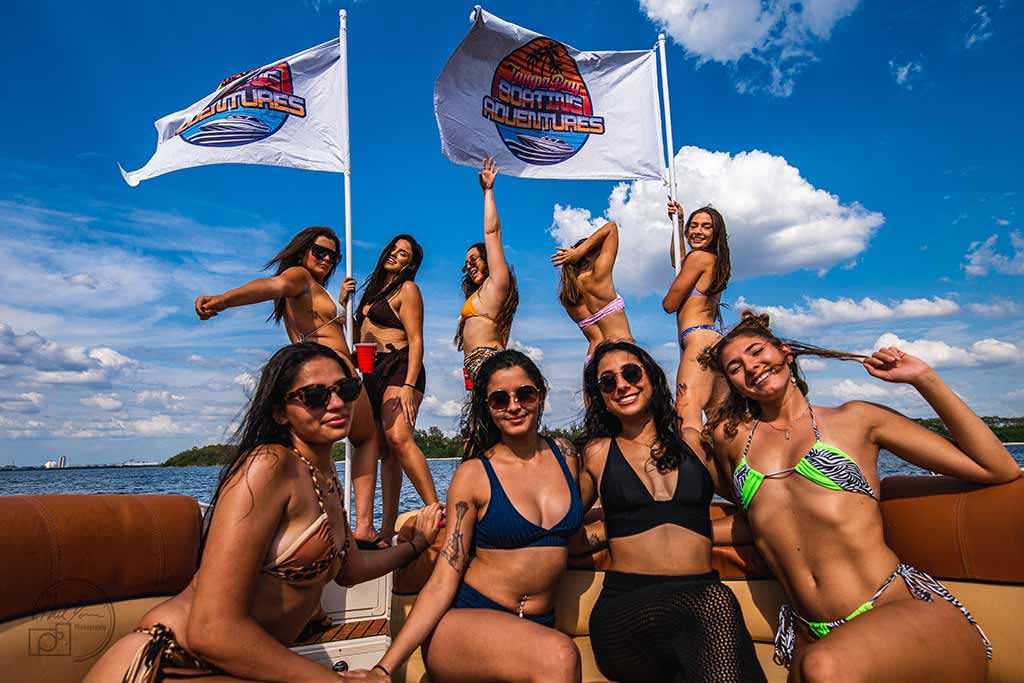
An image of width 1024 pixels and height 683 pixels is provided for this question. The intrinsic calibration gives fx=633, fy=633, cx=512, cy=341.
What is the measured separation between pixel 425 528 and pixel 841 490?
A: 6.16 ft

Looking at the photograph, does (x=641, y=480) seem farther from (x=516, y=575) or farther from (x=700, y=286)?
(x=700, y=286)

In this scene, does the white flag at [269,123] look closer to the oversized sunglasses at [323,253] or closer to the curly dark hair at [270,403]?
the oversized sunglasses at [323,253]

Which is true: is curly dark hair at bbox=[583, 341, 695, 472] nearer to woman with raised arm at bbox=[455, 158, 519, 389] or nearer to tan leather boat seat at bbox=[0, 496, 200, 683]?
woman with raised arm at bbox=[455, 158, 519, 389]

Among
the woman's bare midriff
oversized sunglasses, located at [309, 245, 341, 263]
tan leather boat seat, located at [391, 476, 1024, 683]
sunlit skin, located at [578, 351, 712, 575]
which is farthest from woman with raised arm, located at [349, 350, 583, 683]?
oversized sunglasses, located at [309, 245, 341, 263]

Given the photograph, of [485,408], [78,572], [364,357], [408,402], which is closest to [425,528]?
[485,408]

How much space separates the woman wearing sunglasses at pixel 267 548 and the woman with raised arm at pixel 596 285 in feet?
10.6

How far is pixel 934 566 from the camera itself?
2908 mm

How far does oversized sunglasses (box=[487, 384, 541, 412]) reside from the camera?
9.86 feet

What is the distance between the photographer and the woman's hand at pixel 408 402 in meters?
5.02

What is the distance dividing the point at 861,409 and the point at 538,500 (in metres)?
1.57

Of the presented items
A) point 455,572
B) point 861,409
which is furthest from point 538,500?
point 861,409

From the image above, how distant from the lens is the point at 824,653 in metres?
2.21

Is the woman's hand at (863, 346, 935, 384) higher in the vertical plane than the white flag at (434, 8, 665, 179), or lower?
lower

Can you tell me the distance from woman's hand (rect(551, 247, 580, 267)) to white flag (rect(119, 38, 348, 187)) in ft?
7.77
